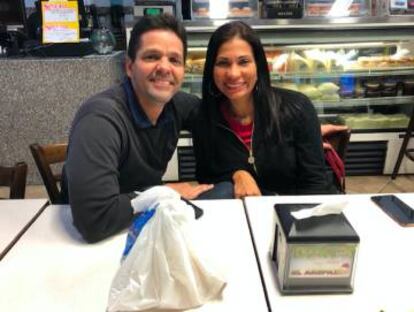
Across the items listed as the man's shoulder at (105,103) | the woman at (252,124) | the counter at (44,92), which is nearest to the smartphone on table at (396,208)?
the woman at (252,124)

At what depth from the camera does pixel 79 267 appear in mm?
1083

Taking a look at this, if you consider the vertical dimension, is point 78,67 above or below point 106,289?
above

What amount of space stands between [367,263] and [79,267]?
2.55 ft

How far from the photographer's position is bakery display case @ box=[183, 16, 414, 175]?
301 centimetres

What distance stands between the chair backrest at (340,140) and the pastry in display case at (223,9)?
1420 millimetres

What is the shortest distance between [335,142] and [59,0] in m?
2.25

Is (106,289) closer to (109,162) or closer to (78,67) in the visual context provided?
(109,162)

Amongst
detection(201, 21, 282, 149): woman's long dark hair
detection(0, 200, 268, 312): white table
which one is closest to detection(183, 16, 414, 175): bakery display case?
detection(201, 21, 282, 149): woman's long dark hair

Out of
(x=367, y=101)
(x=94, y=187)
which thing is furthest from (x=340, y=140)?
(x=367, y=101)

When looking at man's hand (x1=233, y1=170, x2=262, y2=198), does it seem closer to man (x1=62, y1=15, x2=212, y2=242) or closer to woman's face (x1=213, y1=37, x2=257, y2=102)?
man (x1=62, y1=15, x2=212, y2=242)

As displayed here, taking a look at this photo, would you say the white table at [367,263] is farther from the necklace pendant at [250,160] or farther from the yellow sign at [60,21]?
the yellow sign at [60,21]

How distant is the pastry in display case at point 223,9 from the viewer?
309 centimetres

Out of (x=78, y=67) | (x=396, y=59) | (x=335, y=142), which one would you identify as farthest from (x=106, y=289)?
(x=396, y=59)

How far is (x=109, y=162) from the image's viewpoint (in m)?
1.28
